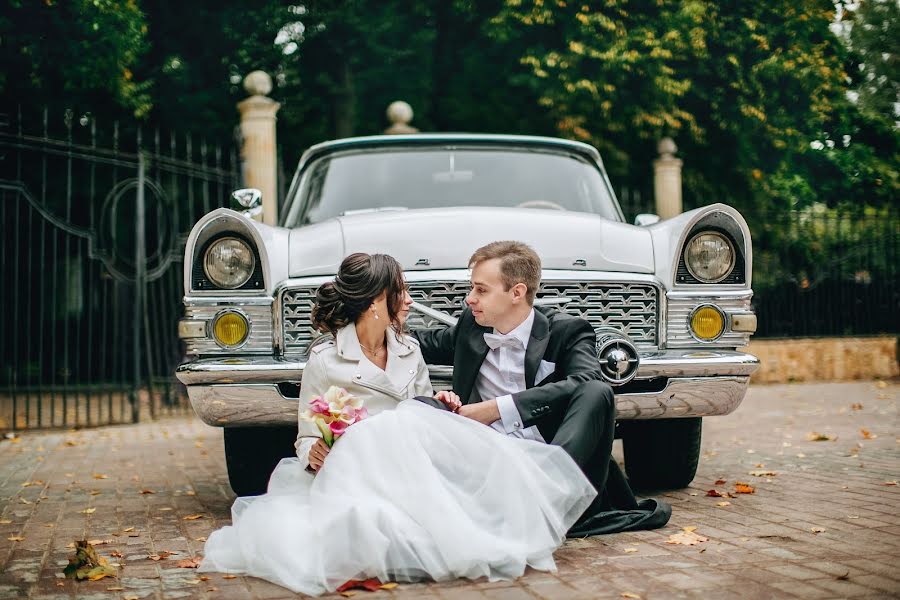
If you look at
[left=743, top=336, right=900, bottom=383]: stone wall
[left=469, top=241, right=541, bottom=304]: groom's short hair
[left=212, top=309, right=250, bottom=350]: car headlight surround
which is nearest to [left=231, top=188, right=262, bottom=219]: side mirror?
[left=212, top=309, right=250, bottom=350]: car headlight surround

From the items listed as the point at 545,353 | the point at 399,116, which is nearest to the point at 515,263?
the point at 545,353

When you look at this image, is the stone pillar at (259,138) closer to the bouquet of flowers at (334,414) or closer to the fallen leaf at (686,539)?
the bouquet of flowers at (334,414)

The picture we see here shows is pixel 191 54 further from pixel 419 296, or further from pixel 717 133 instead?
pixel 419 296

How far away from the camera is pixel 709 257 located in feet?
14.1

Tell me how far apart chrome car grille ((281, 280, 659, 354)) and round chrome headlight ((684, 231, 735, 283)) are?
0.25 metres

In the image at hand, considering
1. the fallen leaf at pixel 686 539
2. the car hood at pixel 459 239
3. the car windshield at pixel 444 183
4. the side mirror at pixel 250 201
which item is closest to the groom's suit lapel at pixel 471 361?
the car hood at pixel 459 239

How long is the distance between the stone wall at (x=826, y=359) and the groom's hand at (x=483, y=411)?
31.5ft

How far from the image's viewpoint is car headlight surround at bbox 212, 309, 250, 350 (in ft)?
13.3

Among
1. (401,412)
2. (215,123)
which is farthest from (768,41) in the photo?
(401,412)

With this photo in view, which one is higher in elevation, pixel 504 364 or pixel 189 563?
pixel 504 364

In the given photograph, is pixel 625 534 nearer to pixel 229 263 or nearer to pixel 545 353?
pixel 545 353

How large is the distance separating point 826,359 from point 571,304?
9.79 m

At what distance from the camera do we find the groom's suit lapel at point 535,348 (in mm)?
3688

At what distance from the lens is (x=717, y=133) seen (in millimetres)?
13812
